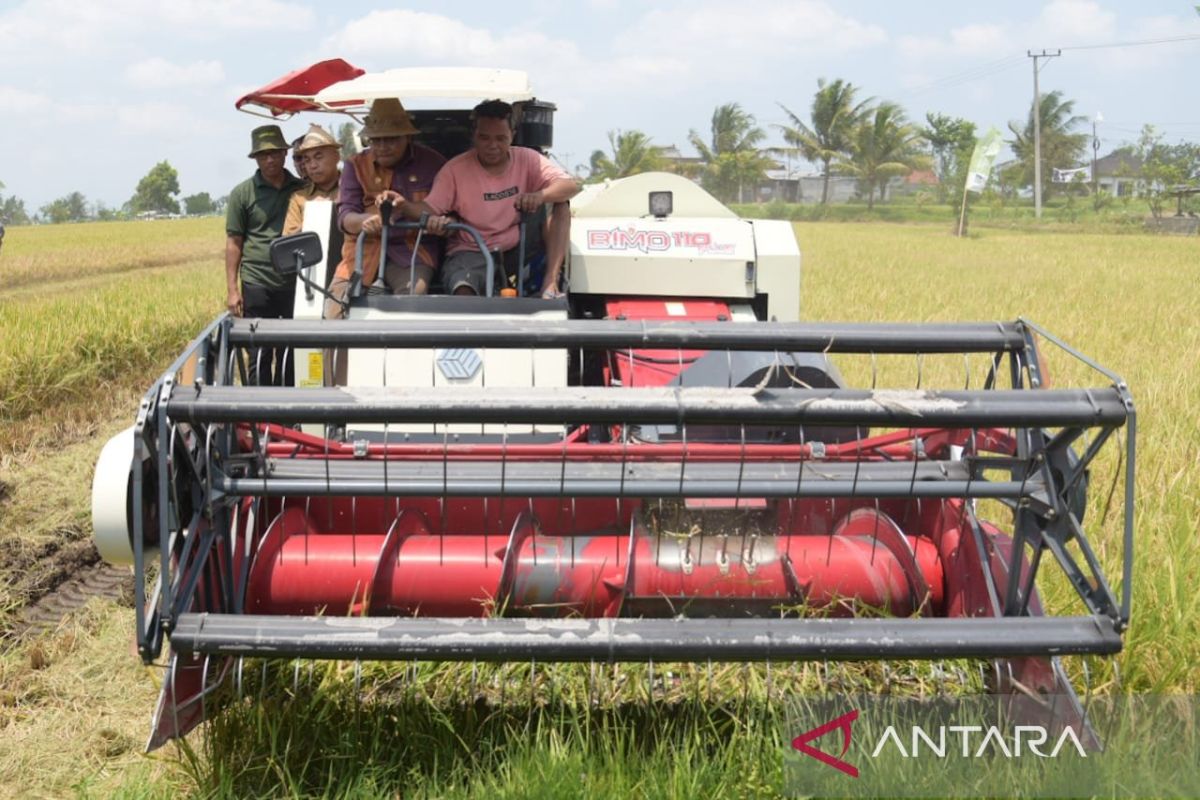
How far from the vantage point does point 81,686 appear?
356 cm

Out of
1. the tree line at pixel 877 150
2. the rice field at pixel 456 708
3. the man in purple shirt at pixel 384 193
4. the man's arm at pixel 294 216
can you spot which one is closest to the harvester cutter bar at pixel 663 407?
the rice field at pixel 456 708

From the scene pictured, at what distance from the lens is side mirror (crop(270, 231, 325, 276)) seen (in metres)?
3.60

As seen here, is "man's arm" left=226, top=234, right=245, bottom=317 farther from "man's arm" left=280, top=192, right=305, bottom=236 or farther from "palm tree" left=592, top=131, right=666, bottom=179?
"palm tree" left=592, top=131, right=666, bottom=179

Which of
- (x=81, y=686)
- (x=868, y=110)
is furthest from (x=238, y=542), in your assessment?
(x=868, y=110)

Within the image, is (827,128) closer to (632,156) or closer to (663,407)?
(632,156)

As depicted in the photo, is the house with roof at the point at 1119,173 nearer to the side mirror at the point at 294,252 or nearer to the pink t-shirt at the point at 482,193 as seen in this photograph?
the pink t-shirt at the point at 482,193

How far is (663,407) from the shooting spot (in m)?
2.41

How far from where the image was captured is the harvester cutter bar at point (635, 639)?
7.71ft

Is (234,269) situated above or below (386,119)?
below

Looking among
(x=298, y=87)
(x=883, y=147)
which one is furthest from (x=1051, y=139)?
(x=298, y=87)

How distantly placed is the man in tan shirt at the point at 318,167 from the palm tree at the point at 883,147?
4985 cm

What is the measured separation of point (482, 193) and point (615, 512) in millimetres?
1997

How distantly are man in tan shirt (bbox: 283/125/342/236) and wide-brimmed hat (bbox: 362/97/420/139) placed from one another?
1345 mm

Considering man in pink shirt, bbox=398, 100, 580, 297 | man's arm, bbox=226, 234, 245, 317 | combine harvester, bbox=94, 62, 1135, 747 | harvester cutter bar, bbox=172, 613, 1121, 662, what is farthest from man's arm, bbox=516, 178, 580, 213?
harvester cutter bar, bbox=172, 613, 1121, 662
